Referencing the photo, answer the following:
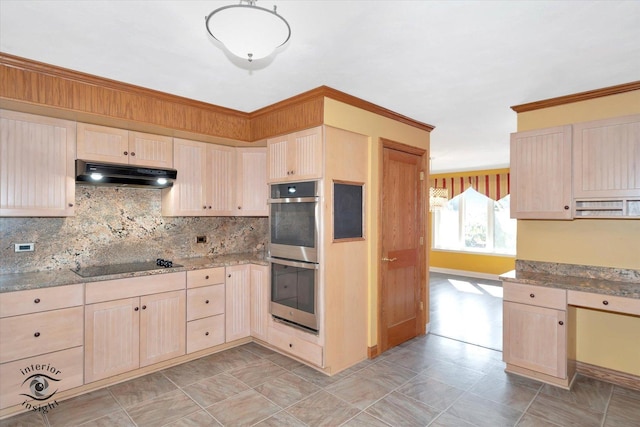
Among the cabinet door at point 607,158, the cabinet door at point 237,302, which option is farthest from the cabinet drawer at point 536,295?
the cabinet door at point 237,302

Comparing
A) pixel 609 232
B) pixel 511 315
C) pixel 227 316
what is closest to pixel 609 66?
pixel 609 232

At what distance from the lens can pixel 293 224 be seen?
332 centimetres

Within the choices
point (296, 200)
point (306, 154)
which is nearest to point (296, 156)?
point (306, 154)

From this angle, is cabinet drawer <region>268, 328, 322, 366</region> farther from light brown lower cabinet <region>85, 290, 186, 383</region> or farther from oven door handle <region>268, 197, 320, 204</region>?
oven door handle <region>268, 197, 320, 204</region>

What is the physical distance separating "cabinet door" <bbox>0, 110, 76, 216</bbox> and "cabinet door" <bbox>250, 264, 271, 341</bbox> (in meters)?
1.84

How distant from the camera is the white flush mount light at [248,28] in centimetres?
143

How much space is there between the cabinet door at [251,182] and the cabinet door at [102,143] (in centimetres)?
123

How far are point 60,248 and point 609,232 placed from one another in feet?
16.7

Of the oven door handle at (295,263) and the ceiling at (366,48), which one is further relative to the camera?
the oven door handle at (295,263)

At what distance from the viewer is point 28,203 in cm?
275

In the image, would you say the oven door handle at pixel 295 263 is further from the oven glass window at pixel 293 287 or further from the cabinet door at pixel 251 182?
the cabinet door at pixel 251 182

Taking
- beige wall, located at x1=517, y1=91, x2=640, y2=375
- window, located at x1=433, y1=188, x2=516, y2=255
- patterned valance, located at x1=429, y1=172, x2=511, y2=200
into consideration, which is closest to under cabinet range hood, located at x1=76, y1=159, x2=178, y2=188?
beige wall, located at x1=517, y1=91, x2=640, y2=375

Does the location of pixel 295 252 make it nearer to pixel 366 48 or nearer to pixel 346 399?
pixel 346 399

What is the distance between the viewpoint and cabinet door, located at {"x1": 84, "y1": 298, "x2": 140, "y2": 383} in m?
2.76
